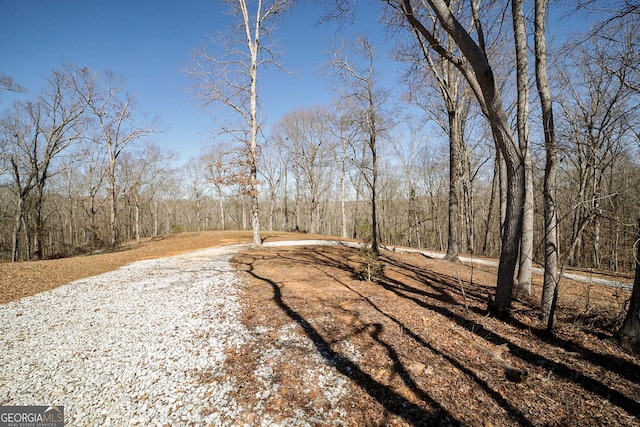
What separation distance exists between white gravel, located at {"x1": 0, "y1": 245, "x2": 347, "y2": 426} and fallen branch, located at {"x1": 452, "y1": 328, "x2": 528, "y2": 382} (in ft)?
6.90

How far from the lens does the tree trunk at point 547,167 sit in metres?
4.26

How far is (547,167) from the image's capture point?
14.5ft

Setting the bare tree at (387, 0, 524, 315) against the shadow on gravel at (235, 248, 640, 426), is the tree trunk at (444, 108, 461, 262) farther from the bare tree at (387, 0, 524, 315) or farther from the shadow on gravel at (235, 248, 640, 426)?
the bare tree at (387, 0, 524, 315)

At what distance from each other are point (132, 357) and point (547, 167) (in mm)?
7595

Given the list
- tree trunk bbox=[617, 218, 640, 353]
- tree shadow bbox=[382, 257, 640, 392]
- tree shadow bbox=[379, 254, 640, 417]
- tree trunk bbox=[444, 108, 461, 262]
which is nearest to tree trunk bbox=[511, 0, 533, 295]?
tree shadow bbox=[382, 257, 640, 392]

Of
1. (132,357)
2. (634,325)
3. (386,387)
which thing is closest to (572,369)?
(634,325)

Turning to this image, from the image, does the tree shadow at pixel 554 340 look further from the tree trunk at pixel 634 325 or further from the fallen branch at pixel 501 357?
the fallen branch at pixel 501 357

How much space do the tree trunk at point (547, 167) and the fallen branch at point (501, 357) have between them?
4.60 feet

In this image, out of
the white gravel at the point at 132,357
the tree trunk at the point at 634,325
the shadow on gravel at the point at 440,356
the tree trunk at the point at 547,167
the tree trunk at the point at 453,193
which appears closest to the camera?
the shadow on gravel at the point at 440,356

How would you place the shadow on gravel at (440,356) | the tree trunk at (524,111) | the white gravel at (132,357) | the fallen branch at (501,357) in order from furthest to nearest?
the tree trunk at (524,111), the fallen branch at (501,357), the white gravel at (132,357), the shadow on gravel at (440,356)

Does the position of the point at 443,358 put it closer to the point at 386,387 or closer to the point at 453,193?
the point at 386,387

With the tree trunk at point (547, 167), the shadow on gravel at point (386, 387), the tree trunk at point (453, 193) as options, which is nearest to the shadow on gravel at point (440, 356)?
the shadow on gravel at point (386, 387)

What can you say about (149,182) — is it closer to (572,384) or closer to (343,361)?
(343,361)

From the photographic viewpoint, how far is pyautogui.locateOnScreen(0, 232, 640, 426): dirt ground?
2.58 meters
